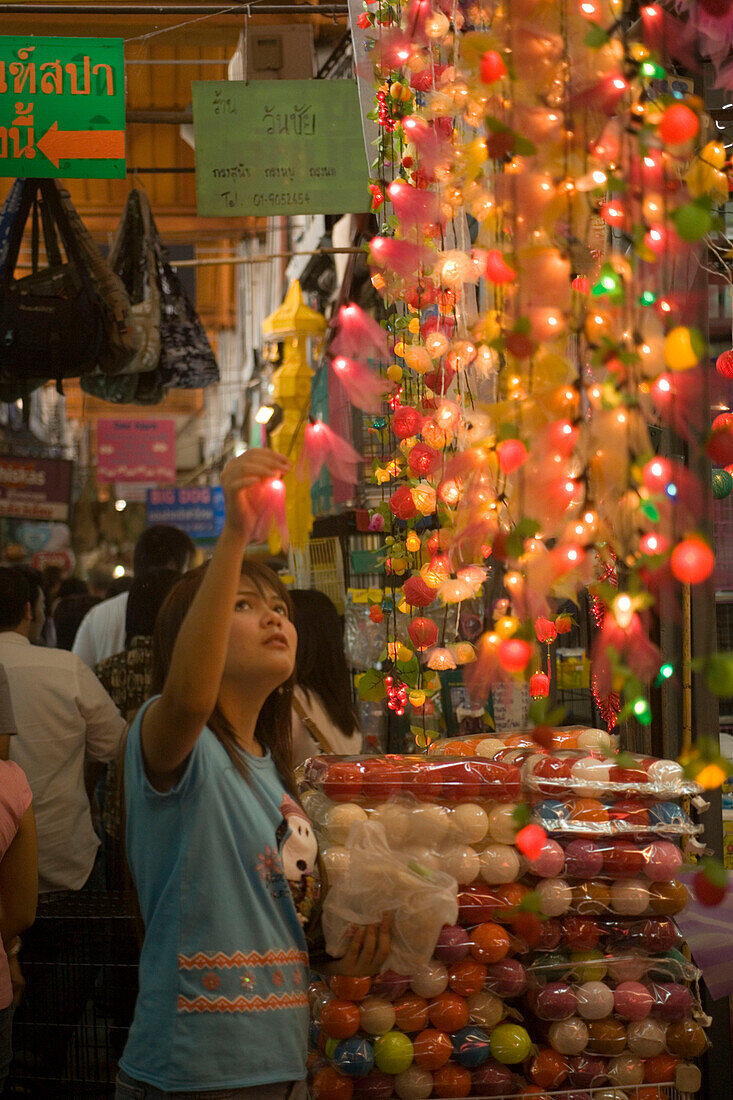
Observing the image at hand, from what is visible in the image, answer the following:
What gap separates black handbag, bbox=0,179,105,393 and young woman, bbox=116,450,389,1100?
3.18 metres

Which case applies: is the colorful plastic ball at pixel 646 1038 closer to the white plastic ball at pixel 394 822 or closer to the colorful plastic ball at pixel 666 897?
the colorful plastic ball at pixel 666 897

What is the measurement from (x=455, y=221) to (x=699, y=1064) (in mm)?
2295

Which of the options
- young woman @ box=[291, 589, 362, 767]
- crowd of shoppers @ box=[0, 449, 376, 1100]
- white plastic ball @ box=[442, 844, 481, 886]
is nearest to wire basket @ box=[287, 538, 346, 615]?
young woman @ box=[291, 589, 362, 767]

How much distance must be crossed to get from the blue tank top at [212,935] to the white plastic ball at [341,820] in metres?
0.19

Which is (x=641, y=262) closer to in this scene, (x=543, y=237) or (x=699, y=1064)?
(x=543, y=237)

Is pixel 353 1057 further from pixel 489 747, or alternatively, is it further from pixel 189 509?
pixel 189 509

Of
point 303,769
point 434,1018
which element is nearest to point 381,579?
point 303,769

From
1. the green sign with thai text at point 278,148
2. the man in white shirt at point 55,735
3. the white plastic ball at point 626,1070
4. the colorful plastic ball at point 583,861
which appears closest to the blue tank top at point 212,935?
the colorful plastic ball at point 583,861

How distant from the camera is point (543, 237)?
1.54 meters

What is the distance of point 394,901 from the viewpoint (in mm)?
1986

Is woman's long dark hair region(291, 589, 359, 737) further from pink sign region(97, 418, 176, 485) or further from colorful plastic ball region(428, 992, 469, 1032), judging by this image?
pink sign region(97, 418, 176, 485)

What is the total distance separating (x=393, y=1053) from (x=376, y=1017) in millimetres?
74

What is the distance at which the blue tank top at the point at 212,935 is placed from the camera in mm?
1794

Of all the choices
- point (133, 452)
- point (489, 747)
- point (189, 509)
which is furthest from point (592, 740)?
point (189, 509)
